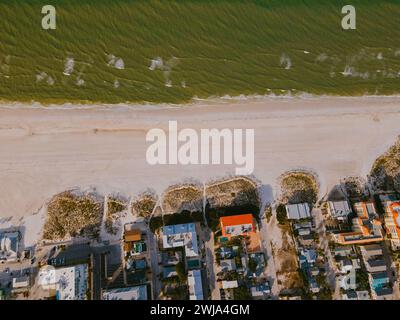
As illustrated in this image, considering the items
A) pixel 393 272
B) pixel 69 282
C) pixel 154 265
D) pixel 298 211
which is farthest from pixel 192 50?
Result: pixel 393 272

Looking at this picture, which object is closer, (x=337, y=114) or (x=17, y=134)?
(x=17, y=134)

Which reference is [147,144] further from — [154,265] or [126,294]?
[126,294]

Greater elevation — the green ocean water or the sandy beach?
the green ocean water

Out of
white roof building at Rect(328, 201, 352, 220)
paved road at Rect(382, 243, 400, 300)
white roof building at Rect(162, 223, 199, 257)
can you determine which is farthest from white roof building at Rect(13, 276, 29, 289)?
paved road at Rect(382, 243, 400, 300)

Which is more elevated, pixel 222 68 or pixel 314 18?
pixel 314 18

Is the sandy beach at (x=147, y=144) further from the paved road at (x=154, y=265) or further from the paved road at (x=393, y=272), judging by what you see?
the paved road at (x=393, y=272)

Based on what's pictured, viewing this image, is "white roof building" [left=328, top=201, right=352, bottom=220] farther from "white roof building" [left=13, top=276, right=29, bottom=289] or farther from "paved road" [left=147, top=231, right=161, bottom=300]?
"white roof building" [left=13, top=276, right=29, bottom=289]

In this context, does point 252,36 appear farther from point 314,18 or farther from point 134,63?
point 134,63

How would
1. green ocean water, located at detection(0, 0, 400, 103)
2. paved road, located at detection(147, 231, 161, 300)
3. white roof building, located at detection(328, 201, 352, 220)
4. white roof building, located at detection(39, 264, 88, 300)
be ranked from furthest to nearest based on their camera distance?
green ocean water, located at detection(0, 0, 400, 103), white roof building, located at detection(328, 201, 352, 220), paved road, located at detection(147, 231, 161, 300), white roof building, located at detection(39, 264, 88, 300)

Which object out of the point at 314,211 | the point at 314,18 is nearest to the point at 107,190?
the point at 314,211
